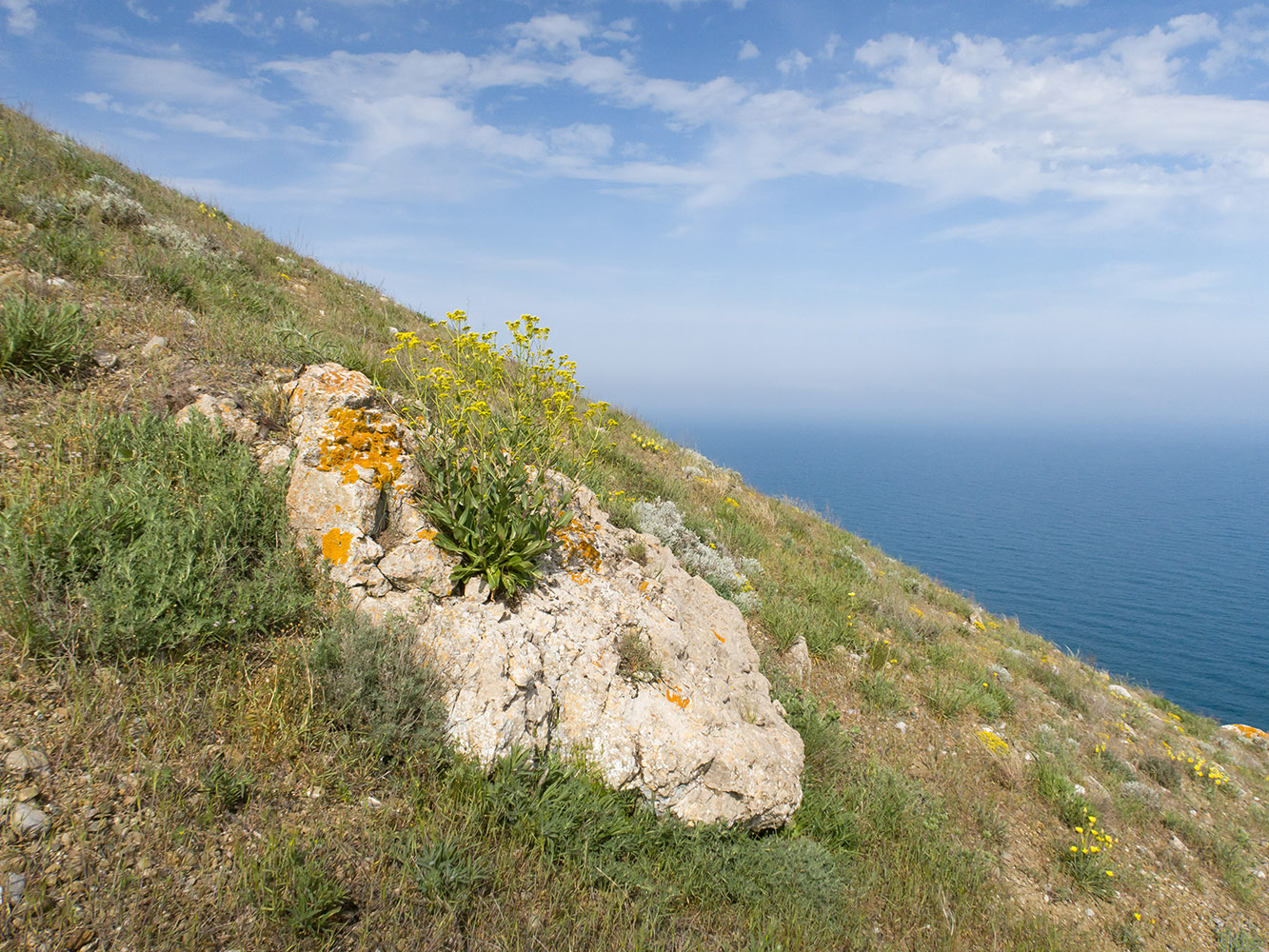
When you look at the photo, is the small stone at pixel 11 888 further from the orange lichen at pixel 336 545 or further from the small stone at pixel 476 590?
the small stone at pixel 476 590

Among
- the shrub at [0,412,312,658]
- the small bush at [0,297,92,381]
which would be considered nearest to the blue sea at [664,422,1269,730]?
the shrub at [0,412,312,658]

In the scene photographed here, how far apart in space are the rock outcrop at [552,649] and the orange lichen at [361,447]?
1 centimetres

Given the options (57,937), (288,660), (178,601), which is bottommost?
(57,937)

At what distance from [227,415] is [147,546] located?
1.71 m

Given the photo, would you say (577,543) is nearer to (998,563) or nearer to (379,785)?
(379,785)

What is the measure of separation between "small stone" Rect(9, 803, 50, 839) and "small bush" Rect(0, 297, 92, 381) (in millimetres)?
3550

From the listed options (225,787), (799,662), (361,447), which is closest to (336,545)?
(361,447)

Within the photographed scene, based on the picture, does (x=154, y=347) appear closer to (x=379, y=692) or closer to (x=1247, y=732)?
(x=379, y=692)

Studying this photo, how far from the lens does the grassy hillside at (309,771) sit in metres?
2.34

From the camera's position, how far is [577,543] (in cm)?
500

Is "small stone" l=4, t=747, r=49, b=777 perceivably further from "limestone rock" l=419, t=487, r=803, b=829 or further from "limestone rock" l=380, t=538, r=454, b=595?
"limestone rock" l=380, t=538, r=454, b=595

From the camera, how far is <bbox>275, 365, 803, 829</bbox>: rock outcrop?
3596 millimetres

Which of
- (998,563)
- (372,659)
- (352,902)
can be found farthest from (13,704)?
(998,563)

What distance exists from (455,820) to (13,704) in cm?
211
